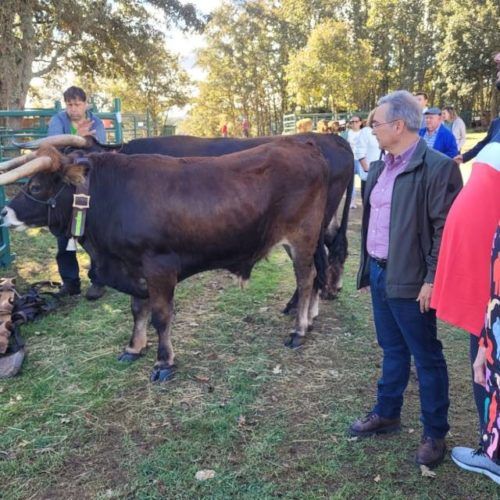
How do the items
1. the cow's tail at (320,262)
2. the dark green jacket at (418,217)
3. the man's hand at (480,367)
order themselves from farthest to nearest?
the cow's tail at (320,262), the dark green jacket at (418,217), the man's hand at (480,367)

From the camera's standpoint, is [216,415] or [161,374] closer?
[216,415]

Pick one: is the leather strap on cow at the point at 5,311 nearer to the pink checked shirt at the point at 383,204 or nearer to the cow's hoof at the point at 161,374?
the cow's hoof at the point at 161,374

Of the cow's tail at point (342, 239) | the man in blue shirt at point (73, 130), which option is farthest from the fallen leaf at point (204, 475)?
the cow's tail at point (342, 239)

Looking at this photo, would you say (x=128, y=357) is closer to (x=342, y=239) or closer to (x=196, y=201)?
(x=196, y=201)

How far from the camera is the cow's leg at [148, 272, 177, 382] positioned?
3.94 meters

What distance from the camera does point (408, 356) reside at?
9.98ft

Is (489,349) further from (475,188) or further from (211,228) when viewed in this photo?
(211,228)

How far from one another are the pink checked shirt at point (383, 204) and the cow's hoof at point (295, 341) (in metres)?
1.80

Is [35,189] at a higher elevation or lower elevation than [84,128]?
lower

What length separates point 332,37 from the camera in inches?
1036

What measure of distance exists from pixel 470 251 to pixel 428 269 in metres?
0.50

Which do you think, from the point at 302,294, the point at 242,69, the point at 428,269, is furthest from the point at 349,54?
the point at 428,269

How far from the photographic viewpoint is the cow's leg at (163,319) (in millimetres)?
3943

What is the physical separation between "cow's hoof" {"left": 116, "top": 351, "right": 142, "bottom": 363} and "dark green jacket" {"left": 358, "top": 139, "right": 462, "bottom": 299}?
7.83 ft
